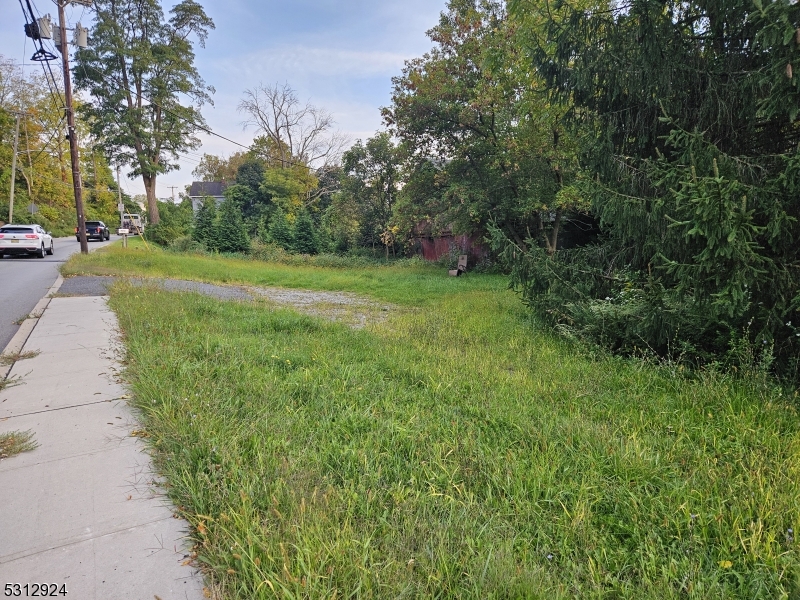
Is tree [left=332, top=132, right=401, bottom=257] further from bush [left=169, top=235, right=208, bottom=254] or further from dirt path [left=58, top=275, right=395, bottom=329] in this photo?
dirt path [left=58, top=275, right=395, bottom=329]

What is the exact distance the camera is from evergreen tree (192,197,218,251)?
80.2ft

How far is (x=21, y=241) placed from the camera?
1616cm

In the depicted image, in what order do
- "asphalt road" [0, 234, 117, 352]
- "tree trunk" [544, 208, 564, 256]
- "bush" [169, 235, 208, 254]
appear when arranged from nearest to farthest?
"asphalt road" [0, 234, 117, 352] → "tree trunk" [544, 208, 564, 256] → "bush" [169, 235, 208, 254]

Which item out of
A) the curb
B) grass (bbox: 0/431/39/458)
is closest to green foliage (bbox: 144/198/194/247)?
the curb

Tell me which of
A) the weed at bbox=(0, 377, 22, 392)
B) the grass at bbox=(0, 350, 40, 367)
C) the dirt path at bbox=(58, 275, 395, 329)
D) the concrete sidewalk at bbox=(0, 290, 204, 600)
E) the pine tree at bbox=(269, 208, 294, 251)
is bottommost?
the concrete sidewalk at bbox=(0, 290, 204, 600)

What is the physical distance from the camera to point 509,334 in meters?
5.57

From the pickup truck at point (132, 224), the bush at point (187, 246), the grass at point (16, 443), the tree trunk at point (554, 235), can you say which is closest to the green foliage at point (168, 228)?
the pickup truck at point (132, 224)

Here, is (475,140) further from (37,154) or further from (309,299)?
(37,154)

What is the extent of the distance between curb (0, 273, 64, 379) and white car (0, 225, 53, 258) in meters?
11.0

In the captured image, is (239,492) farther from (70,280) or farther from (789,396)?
(70,280)

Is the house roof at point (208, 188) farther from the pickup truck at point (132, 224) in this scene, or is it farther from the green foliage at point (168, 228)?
the green foliage at point (168, 228)

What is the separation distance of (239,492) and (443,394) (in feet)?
5.97

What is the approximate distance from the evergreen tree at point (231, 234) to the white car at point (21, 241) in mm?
8686

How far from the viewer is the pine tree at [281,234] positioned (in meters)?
24.3
